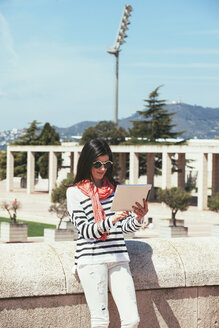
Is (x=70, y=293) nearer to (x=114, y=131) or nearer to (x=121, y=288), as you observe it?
(x=121, y=288)

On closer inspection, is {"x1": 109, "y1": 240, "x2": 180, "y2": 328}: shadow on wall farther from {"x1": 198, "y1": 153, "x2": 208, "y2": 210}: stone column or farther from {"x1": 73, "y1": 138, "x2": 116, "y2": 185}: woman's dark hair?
{"x1": 198, "y1": 153, "x2": 208, "y2": 210}: stone column

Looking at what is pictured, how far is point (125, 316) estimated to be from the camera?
4.79 m

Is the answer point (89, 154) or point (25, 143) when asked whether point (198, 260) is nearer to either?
point (89, 154)

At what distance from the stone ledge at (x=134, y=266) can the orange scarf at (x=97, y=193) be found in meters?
0.81

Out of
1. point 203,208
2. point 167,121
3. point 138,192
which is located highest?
point 167,121

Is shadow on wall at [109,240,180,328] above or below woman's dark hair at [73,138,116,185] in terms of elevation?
below

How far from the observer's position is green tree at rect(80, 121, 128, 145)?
56.2m

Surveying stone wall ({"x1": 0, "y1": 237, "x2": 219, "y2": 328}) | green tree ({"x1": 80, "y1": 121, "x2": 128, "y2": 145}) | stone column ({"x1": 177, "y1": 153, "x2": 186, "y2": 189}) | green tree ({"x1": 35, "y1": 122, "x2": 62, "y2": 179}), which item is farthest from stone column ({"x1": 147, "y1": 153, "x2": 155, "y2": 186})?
stone wall ({"x1": 0, "y1": 237, "x2": 219, "y2": 328})

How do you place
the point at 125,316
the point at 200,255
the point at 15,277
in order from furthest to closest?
the point at 200,255, the point at 15,277, the point at 125,316

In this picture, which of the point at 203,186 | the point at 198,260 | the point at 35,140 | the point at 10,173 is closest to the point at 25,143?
the point at 35,140

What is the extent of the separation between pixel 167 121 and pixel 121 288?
56515 millimetres

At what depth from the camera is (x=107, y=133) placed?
184 ft

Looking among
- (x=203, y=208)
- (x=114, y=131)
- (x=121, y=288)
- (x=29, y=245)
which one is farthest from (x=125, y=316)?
(x=114, y=131)

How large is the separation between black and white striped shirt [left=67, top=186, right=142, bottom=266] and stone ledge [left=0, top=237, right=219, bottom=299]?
1.86 feet
